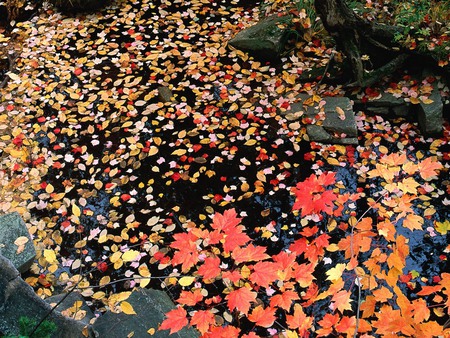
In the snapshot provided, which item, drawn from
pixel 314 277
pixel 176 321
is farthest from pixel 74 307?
pixel 314 277

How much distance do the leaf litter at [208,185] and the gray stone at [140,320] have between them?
0.52ft

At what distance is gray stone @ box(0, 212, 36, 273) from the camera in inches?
158

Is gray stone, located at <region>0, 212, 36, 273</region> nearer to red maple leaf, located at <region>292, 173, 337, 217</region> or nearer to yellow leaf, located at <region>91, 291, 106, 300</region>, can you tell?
yellow leaf, located at <region>91, 291, 106, 300</region>

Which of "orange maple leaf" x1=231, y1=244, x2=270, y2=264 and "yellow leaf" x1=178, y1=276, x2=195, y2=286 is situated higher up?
"orange maple leaf" x1=231, y1=244, x2=270, y2=264

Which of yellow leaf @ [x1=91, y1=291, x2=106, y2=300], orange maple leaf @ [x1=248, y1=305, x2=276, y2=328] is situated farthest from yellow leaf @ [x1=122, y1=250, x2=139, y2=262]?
orange maple leaf @ [x1=248, y1=305, x2=276, y2=328]

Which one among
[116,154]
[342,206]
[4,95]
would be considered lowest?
[342,206]

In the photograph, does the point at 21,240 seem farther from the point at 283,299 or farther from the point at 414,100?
the point at 414,100

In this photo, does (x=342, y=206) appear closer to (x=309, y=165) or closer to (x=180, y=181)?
(x=309, y=165)

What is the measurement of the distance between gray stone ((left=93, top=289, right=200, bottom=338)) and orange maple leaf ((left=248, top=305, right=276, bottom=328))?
501mm

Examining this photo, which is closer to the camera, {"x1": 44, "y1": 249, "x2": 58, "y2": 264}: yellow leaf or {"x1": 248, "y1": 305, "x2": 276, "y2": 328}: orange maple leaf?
{"x1": 248, "y1": 305, "x2": 276, "y2": 328}: orange maple leaf

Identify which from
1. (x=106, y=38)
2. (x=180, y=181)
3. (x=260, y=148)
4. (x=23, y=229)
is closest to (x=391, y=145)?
(x=260, y=148)

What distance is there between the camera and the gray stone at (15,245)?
4.02m

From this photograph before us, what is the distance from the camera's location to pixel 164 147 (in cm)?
560

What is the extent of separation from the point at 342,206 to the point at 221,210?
1317 millimetres
